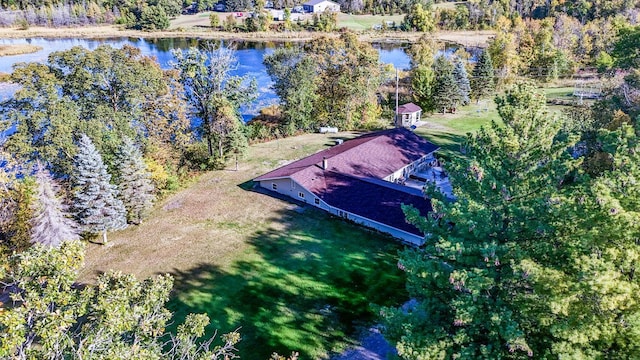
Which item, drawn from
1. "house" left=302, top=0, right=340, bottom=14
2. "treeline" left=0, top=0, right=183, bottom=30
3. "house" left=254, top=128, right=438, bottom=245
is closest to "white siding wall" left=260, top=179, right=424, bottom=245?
"house" left=254, top=128, right=438, bottom=245

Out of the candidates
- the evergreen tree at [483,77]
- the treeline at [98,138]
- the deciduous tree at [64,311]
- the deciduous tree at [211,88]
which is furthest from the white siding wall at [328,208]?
the evergreen tree at [483,77]

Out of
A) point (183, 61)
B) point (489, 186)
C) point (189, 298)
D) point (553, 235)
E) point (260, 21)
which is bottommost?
point (189, 298)

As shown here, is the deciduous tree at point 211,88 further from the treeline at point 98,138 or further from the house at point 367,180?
the house at point 367,180

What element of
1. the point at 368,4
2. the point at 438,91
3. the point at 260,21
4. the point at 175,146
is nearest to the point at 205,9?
the point at 260,21

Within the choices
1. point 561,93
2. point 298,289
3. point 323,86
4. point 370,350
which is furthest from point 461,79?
point 370,350

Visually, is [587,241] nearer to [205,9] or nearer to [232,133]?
[232,133]

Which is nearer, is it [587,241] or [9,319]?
[9,319]
